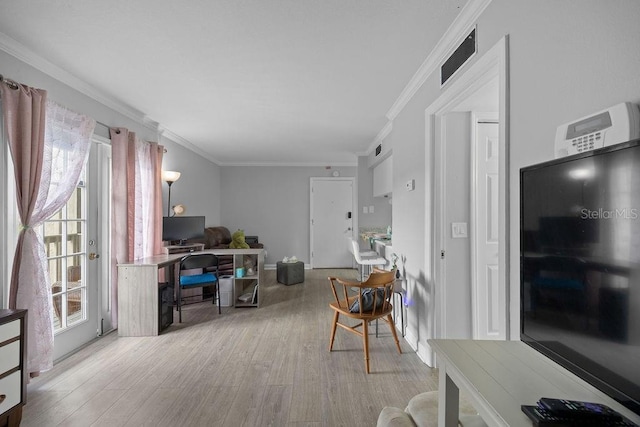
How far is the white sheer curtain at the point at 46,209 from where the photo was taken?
85.4 inches

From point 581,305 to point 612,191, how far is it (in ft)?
1.06

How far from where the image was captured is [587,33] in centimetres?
100

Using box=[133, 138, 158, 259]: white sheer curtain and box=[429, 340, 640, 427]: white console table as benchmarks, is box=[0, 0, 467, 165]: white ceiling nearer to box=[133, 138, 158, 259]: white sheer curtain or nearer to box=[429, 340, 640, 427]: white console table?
box=[133, 138, 158, 259]: white sheer curtain

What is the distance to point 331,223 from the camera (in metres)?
6.70

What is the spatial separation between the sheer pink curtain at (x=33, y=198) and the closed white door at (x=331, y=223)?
478 centimetres

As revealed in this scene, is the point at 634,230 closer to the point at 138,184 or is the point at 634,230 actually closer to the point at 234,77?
the point at 234,77

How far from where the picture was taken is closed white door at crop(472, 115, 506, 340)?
7.94 ft

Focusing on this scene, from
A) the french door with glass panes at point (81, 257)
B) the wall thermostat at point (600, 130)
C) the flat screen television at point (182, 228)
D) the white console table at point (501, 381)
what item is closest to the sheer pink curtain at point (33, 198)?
the french door with glass panes at point (81, 257)

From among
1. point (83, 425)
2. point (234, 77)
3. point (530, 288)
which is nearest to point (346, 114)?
point (234, 77)

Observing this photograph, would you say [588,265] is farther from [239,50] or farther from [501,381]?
[239,50]

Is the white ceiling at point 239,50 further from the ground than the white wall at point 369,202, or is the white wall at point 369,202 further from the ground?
the white ceiling at point 239,50

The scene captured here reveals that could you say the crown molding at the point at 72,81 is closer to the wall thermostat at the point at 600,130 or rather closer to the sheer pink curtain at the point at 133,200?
the sheer pink curtain at the point at 133,200

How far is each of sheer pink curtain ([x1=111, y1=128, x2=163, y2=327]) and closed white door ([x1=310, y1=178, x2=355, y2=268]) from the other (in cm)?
349

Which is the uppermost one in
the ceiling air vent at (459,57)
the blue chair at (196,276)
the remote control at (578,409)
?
the ceiling air vent at (459,57)
